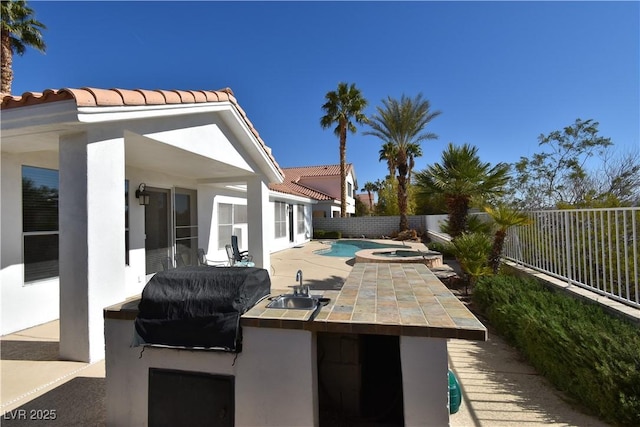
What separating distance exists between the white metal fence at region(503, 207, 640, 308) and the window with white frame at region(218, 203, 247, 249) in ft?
33.5

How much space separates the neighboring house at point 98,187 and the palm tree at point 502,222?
6.44m

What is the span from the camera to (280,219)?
1797 cm

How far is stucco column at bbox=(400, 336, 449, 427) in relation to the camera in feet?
6.86

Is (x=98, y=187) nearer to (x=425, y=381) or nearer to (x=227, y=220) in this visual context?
(x=425, y=381)

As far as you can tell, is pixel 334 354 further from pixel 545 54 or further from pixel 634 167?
pixel 634 167

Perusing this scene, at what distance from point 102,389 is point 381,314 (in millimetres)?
3457

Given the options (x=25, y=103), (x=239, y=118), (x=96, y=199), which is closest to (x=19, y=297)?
(x=96, y=199)

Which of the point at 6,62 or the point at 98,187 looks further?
the point at 6,62

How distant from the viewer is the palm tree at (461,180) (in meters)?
9.08

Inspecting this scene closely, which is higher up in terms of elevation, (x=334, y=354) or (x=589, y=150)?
(x=589, y=150)

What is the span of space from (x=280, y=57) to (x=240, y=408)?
13370 millimetres

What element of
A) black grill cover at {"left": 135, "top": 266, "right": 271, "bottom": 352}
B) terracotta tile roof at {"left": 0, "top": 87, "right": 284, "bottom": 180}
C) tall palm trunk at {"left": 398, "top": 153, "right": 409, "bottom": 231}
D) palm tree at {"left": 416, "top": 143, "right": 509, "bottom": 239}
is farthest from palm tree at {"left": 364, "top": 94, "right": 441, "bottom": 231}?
black grill cover at {"left": 135, "top": 266, "right": 271, "bottom": 352}

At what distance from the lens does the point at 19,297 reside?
5195 mm

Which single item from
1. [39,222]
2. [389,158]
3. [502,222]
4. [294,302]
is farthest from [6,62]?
[389,158]
